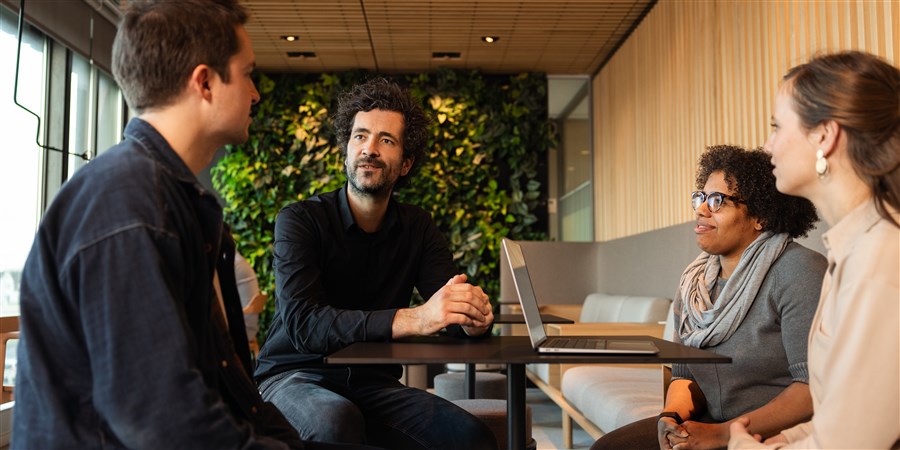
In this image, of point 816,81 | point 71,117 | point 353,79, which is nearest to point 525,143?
point 353,79

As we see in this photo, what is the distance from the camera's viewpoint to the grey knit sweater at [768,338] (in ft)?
6.47

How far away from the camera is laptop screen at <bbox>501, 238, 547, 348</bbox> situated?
1.91m

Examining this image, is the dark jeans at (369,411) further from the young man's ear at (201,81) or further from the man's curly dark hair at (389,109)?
the young man's ear at (201,81)

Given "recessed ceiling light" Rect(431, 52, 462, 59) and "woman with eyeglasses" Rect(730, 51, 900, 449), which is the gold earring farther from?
"recessed ceiling light" Rect(431, 52, 462, 59)

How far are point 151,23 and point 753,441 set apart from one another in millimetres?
1335

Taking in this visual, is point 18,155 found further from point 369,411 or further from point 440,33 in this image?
point 369,411

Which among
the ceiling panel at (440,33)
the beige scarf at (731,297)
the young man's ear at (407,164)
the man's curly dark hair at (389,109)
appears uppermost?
the ceiling panel at (440,33)

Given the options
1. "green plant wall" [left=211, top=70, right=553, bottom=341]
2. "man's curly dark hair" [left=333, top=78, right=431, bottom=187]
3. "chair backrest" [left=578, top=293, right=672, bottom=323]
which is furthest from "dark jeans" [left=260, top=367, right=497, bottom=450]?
"green plant wall" [left=211, top=70, right=553, bottom=341]

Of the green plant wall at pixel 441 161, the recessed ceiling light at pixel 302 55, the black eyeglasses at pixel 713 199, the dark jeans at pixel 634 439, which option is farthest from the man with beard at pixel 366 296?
the green plant wall at pixel 441 161

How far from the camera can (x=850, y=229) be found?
4.72 feet

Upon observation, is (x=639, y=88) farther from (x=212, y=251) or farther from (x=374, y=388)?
(x=212, y=251)

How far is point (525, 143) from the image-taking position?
27.0 feet

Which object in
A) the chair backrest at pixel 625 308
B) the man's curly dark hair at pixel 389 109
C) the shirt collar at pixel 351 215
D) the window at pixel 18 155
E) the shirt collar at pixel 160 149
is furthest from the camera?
the chair backrest at pixel 625 308

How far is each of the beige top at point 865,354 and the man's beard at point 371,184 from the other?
1.39 metres
